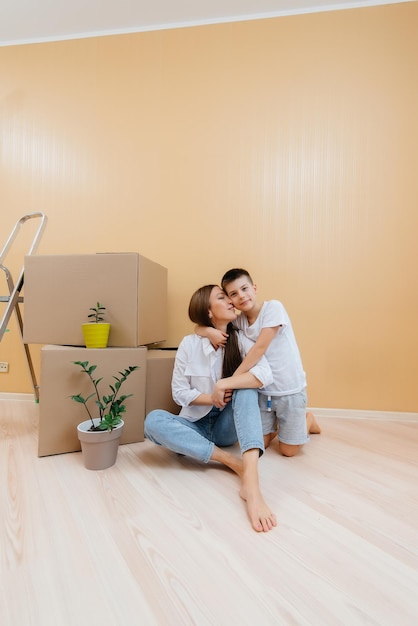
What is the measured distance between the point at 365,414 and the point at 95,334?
4.70 ft

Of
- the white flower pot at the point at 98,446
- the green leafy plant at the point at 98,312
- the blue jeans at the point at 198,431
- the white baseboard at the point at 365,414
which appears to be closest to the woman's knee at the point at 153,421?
the blue jeans at the point at 198,431

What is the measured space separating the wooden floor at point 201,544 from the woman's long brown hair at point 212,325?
37 cm

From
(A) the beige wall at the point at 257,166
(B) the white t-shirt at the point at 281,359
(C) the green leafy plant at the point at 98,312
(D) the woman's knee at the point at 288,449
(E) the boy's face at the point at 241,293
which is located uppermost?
(A) the beige wall at the point at 257,166

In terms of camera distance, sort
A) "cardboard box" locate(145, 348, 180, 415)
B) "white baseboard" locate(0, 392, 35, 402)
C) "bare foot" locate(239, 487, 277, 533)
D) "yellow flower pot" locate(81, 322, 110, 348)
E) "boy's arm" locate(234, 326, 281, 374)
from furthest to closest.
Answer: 1. "white baseboard" locate(0, 392, 35, 402)
2. "cardboard box" locate(145, 348, 180, 415)
3. "yellow flower pot" locate(81, 322, 110, 348)
4. "boy's arm" locate(234, 326, 281, 374)
5. "bare foot" locate(239, 487, 277, 533)

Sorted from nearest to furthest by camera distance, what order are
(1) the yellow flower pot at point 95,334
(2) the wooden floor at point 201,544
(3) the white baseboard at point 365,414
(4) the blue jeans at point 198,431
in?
1. (2) the wooden floor at point 201,544
2. (4) the blue jeans at point 198,431
3. (1) the yellow flower pot at point 95,334
4. (3) the white baseboard at point 365,414

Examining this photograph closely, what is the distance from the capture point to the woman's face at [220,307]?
1301mm

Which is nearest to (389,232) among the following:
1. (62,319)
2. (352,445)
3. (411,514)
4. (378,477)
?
(352,445)

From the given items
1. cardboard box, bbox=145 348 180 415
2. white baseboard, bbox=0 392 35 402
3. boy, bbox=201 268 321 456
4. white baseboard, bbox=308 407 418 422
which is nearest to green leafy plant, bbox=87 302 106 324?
cardboard box, bbox=145 348 180 415

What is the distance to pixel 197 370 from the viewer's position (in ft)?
4.30

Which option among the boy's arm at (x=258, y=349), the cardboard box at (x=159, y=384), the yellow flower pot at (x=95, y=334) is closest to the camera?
the boy's arm at (x=258, y=349)

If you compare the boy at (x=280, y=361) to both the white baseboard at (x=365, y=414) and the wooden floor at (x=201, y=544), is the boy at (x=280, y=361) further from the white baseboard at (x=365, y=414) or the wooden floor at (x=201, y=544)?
the white baseboard at (x=365, y=414)

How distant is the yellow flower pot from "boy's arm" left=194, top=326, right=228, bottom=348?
39 centimetres

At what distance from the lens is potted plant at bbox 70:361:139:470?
1169 mm

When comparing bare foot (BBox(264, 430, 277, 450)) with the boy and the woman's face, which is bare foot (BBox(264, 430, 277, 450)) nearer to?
the boy
